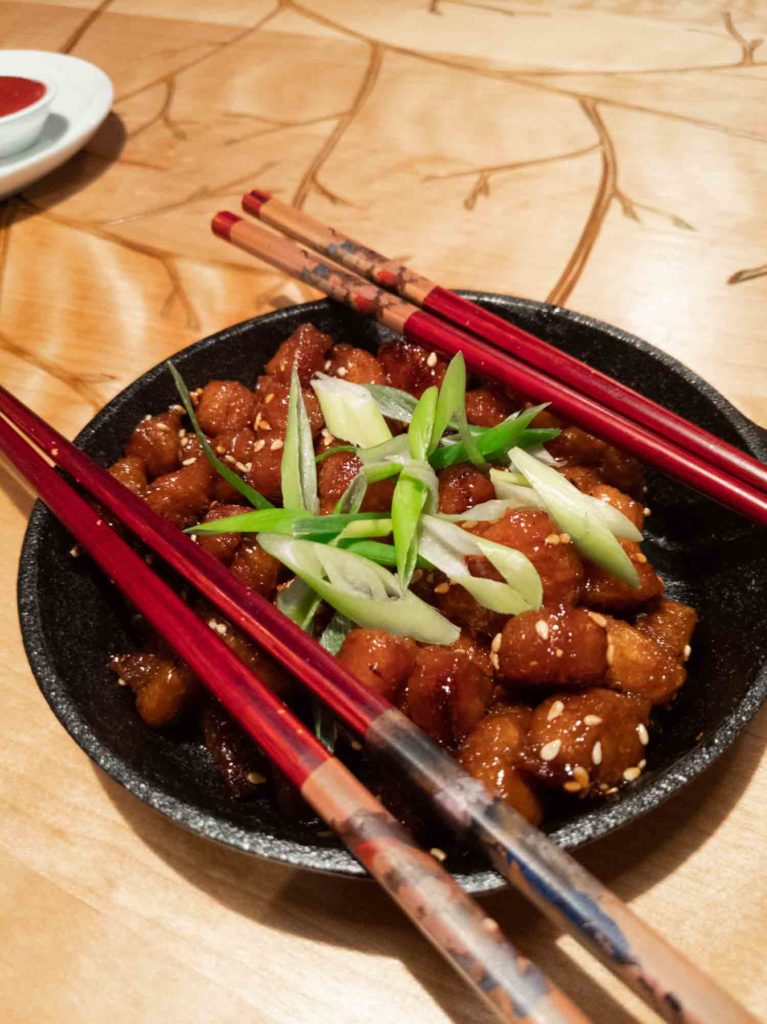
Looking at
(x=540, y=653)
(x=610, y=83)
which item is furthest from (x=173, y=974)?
(x=610, y=83)

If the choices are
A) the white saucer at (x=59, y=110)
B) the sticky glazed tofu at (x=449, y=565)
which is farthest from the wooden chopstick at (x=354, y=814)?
the white saucer at (x=59, y=110)

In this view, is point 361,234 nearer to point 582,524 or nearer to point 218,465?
point 218,465

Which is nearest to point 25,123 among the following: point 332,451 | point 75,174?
point 75,174

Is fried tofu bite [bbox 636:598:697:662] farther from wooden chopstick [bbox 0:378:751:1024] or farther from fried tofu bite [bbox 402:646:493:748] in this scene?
wooden chopstick [bbox 0:378:751:1024]

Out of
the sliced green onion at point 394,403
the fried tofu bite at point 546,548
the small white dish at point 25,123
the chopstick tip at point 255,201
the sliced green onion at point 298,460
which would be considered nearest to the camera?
the fried tofu bite at point 546,548

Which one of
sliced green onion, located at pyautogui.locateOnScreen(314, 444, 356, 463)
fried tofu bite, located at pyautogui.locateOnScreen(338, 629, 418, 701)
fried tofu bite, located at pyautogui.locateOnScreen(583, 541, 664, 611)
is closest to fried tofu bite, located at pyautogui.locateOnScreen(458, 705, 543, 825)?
fried tofu bite, located at pyautogui.locateOnScreen(338, 629, 418, 701)

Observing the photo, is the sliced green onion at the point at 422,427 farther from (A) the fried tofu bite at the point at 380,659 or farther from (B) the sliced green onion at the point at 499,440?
(A) the fried tofu bite at the point at 380,659
